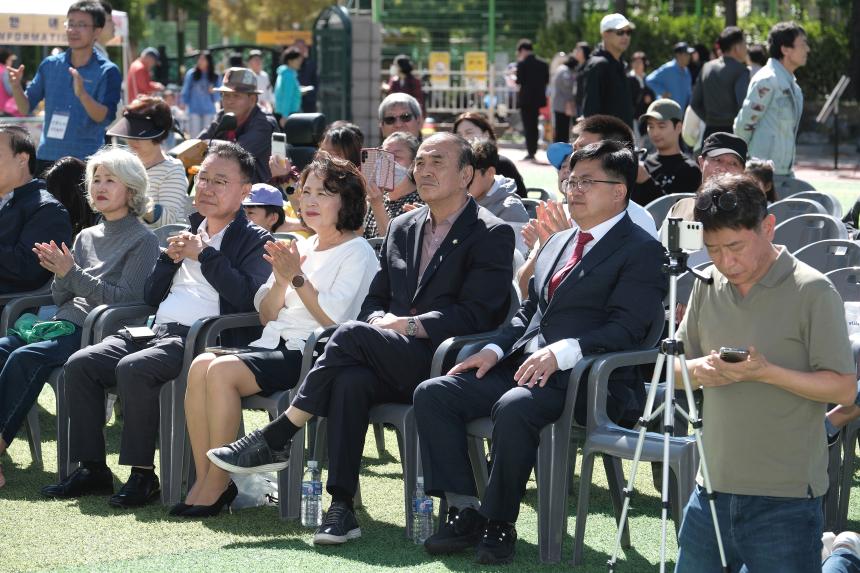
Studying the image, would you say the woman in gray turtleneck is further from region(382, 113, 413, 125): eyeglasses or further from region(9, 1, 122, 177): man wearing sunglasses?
region(9, 1, 122, 177): man wearing sunglasses

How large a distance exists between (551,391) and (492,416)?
238mm

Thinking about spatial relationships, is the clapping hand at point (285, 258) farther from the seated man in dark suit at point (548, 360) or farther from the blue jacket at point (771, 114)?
the blue jacket at point (771, 114)

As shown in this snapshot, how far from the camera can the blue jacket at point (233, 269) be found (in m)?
6.12

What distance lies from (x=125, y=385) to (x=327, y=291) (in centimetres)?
96

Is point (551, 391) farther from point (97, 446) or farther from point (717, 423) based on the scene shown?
point (97, 446)

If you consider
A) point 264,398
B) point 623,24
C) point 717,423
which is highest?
point 623,24

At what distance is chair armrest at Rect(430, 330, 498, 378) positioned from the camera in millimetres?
5469

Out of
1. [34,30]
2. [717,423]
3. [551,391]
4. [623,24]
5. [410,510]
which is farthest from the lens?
[34,30]

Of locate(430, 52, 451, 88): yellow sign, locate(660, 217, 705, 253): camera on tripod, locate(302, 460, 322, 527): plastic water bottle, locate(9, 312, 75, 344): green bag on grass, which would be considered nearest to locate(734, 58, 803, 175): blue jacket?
locate(9, 312, 75, 344): green bag on grass

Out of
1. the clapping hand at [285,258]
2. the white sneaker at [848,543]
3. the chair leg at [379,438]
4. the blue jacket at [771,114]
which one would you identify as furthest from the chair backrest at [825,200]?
the white sneaker at [848,543]

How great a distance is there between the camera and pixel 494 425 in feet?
16.4

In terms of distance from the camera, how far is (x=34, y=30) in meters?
18.4

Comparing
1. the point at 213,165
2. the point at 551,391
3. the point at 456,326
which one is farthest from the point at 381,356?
the point at 213,165

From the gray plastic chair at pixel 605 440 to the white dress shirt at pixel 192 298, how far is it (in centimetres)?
208
